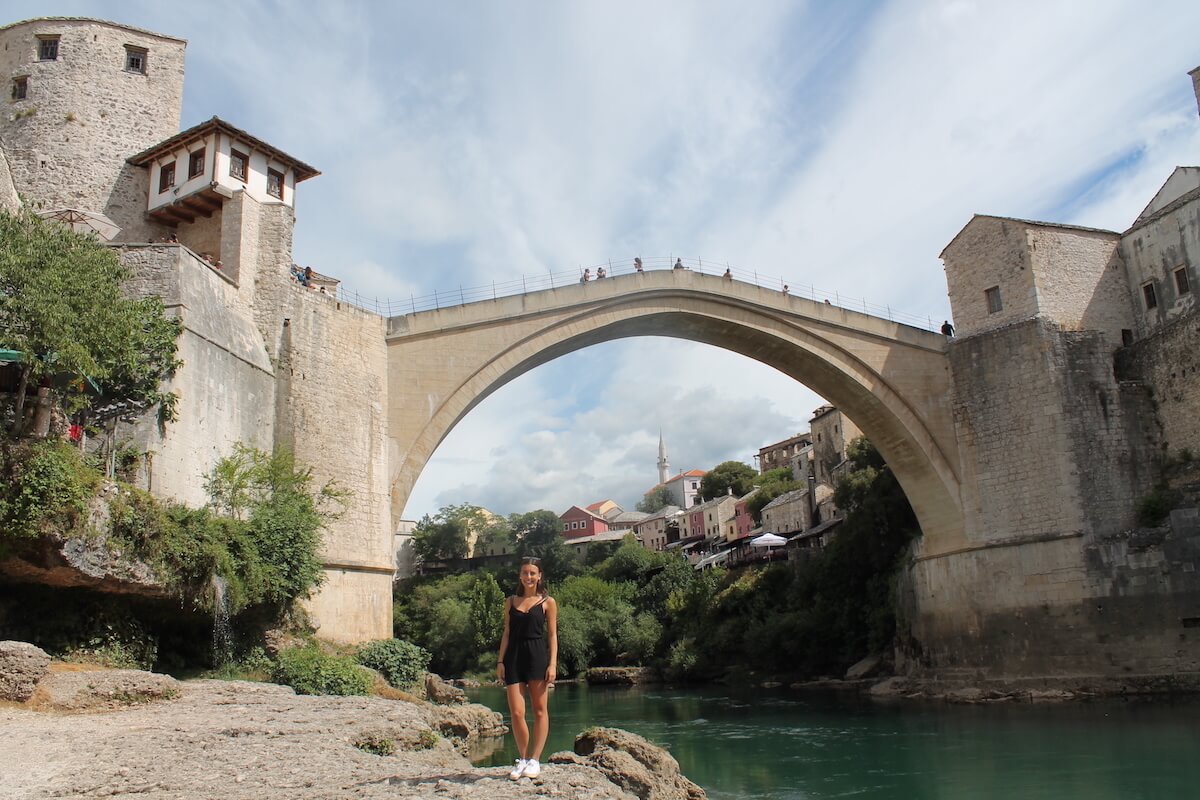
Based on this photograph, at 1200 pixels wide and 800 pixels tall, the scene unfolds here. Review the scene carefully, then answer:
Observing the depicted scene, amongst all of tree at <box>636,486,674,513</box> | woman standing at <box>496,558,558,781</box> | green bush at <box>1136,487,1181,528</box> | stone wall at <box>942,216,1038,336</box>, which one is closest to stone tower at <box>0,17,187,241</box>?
woman standing at <box>496,558,558,781</box>

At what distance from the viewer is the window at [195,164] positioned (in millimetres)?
17000

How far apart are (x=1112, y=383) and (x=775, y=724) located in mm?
9989

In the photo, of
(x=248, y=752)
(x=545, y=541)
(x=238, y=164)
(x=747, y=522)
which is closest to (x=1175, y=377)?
(x=238, y=164)

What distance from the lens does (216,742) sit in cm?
718

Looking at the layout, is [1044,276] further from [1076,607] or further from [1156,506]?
[1076,607]

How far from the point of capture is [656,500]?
87.5 meters

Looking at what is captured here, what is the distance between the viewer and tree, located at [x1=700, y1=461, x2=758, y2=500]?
65.3 m

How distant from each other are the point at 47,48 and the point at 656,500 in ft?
235

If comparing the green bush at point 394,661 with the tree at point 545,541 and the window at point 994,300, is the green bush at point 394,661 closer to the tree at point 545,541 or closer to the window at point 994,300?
the window at point 994,300

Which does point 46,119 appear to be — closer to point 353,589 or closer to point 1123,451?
point 353,589

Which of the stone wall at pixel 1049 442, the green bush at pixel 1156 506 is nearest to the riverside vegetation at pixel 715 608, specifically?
the stone wall at pixel 1049 442

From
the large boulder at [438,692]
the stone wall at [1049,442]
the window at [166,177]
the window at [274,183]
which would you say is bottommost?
the large boulder at [438,692]

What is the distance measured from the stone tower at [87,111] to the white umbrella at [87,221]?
0.25 m

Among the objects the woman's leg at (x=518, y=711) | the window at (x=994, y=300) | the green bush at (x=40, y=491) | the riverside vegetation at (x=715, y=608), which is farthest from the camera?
the riverside vegetation at (x=715, y=608)
